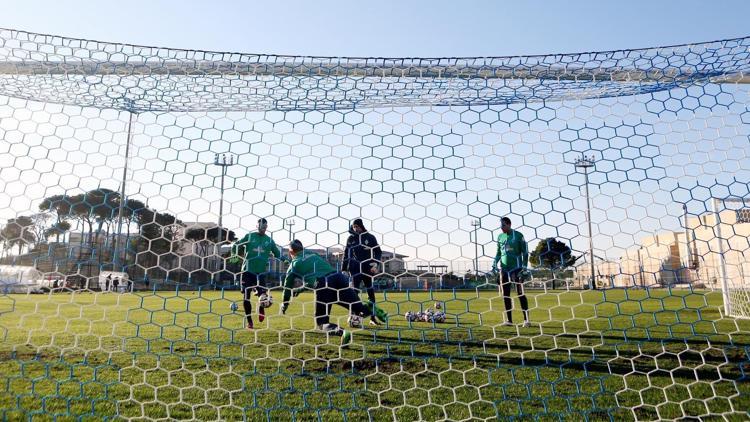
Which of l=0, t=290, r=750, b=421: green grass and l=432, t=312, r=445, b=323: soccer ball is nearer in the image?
l=0, t=290, r=750, b=421: green grass

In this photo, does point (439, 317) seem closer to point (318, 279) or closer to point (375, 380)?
point (318, 279)

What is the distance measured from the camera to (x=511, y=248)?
3.33 m

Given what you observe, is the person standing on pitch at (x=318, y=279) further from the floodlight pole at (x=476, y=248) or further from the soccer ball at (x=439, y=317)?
the soccer ball at (x=439, y=317)

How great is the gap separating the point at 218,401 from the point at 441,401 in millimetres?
1351

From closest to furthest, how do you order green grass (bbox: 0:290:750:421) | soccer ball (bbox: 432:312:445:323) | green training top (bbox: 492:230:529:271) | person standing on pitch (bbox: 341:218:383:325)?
green grass (bbox: 0:290:750:421)
person standing on pitch (bbox: 341:218:383:325)
green training top (bbox: 492:230:529:271)
soccer ball (bbox: 432:312:445:323)

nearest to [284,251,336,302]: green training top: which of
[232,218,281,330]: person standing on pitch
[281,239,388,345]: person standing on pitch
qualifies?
[281,239,388,345]: person standing on pitch

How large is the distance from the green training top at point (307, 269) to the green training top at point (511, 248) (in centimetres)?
132

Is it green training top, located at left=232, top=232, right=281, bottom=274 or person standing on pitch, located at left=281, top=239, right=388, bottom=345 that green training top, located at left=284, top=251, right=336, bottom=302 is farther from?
green training top, located at left=232, top=232, right=281, bottom=274

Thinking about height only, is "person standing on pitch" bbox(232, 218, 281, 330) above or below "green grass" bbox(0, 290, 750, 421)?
above

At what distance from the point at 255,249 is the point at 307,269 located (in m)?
0.49

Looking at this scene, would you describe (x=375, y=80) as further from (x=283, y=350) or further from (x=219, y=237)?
(x=283, y=350)

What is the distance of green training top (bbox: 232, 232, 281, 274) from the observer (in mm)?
3287

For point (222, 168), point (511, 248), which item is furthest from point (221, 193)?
point (511, 248)

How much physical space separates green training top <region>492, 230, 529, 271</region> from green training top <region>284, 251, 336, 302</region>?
51.9 inches
